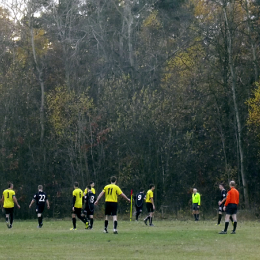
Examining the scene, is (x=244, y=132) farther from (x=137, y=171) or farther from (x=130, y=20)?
(x=130, y=20)

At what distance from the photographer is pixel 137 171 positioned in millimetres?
42875

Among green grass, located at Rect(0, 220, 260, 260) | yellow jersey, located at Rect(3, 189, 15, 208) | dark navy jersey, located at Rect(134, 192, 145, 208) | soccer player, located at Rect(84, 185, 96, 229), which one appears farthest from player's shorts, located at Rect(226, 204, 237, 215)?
dark navy jersey, located at Rect(134, 192, 145, 208)

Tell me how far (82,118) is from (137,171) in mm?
5888

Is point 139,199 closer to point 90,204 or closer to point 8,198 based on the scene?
point 90,204

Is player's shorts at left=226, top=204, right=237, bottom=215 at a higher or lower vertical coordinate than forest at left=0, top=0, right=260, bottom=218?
lower

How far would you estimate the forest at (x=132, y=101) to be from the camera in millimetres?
42562

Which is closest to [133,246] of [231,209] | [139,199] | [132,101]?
[231,209]

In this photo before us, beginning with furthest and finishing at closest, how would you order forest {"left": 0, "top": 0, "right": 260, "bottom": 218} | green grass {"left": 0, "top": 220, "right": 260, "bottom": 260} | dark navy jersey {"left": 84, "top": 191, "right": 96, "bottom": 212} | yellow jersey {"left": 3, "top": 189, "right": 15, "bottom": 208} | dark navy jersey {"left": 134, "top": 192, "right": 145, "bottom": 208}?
A: forest {"left": 0, "top": 0, "right": 260, "bottom": 218}
dark navy jersey {"left": 134, "top": 192, "right": 145, "bottom": 208}
yellow jersey {"left": 3, "top": 189, "right": 15, "bottom": 208}
dark navy jersey {"left": 84, "top": 191, "right": 96, "bottom": 212}
green grass {"left": 0, "top": 220, "right": 260, "bottom": 260}

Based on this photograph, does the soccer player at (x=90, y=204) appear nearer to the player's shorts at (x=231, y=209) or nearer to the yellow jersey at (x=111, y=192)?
the yellow jersey at (x=111, y=192)

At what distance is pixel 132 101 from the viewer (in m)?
44.4

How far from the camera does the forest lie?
140ft

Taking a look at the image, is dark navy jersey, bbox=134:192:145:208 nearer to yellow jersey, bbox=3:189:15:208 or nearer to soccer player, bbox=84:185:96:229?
soccer player, bbox=84:185:96:229

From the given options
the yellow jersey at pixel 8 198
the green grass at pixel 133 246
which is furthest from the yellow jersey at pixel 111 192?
the yellow jersey at pixel 8 198

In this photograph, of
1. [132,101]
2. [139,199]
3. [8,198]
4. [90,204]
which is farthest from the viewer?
[132,101]
